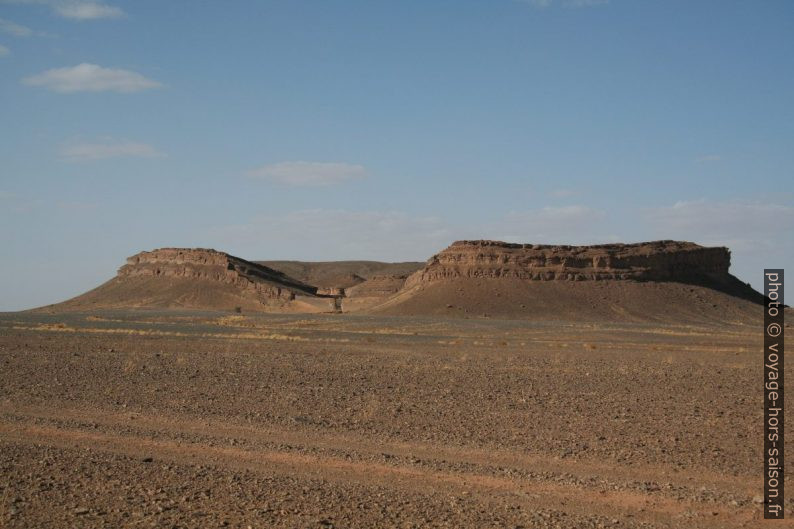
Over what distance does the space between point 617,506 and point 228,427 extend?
775 cm

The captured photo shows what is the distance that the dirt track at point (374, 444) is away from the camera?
938cm

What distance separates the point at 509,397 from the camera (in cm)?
1978

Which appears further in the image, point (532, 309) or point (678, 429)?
point (532, 309)

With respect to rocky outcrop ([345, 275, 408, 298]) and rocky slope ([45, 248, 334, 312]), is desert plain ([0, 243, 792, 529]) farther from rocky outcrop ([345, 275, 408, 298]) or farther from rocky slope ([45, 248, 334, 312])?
rocky outcrop ([345, 275, 408, 298])

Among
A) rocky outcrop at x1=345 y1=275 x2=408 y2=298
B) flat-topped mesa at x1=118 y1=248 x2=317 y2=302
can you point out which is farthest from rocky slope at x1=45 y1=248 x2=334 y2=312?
rocky outcrop at x1=345 y1=275 x2=408 y2=298

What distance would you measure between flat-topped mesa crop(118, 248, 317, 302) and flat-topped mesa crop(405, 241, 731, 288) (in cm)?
2108

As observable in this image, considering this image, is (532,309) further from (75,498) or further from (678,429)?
(75,498)

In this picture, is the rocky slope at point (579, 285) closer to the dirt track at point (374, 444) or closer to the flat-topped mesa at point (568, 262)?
the flat-topped mesa at point (568, 262)

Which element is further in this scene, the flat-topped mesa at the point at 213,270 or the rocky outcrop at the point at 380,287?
the flat-topped mesa at the point at 213,270

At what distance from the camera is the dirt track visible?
9383 mm

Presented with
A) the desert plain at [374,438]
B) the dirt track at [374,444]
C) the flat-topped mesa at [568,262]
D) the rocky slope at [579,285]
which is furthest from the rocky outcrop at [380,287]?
the dirt track at [374,444]

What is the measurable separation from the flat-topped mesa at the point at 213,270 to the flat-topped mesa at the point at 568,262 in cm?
2108

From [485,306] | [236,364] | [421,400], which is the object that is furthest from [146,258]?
[421,400]

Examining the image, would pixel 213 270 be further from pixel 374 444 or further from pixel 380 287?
pixel 374 444
